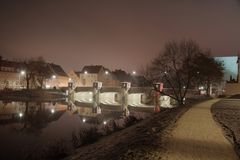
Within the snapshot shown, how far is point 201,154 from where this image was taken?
9.95 meters

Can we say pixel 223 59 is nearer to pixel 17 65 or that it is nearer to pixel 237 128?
pixel 237 128

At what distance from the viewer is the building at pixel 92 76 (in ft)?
412

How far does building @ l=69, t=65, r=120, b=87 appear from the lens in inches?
4941

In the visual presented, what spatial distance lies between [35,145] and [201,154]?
13639 millimetres

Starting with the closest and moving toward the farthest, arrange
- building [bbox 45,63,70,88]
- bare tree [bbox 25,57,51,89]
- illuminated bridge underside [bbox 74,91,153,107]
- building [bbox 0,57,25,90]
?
illuminated bridge underside [bbox 74,91,153,107] < bare tree [bbox 25,57,51,89] < building [bbox 0,57,25,90] < building [bbox 45,63,70,88]

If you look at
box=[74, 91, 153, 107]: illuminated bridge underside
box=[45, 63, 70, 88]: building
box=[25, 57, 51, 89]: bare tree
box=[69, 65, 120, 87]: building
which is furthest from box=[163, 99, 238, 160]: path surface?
box=[69, 65, 120, 87]: building

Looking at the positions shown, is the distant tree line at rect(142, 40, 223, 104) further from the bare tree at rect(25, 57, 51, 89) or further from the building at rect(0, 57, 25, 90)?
the building at rect(0, 57, 25, 90)

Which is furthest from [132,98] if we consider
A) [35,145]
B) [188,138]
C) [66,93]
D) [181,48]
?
[188,138]

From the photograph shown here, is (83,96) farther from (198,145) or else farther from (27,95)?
(198,145)

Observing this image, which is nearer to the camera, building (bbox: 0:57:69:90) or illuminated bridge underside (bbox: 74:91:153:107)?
illuminated bridge underside (bbox: 74:91:153:107)

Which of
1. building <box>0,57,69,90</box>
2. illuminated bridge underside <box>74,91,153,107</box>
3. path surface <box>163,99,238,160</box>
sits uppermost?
building <box>0,57,69,90</box>

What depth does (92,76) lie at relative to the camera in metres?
127

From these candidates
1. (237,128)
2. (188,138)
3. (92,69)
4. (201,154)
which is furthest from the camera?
(92,69)

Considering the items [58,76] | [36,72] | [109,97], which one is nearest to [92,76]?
[58,76]
